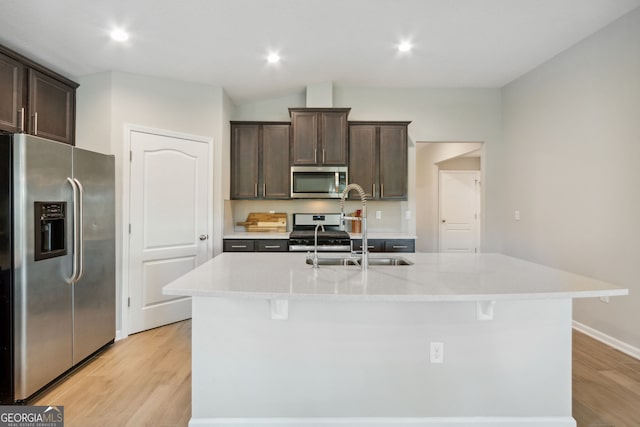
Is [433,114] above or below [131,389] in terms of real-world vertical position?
above

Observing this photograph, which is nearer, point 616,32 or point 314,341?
point 314,341

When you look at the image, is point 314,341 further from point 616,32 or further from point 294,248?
point 616,32

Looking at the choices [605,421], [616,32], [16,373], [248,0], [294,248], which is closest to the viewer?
[605,421]

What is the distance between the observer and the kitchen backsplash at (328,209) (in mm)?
4496

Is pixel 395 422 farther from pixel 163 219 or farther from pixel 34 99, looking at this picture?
pixel 34 99

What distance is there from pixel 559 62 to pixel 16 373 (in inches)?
200

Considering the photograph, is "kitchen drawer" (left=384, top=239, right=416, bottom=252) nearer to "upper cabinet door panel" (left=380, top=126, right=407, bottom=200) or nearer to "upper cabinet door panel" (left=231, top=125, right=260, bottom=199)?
"upper cabinet door panel" (left=380, top=126, right=407, bottom=200)

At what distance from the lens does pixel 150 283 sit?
11.0ft

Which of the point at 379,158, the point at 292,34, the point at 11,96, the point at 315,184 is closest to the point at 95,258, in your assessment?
the point at 11,96

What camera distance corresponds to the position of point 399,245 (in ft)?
13.0

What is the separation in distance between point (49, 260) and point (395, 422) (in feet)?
7.68

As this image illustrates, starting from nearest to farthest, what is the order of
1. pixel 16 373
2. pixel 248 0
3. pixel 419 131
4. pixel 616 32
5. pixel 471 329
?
pixel 471 329 → pixel 16 373 → pixel 248 0 → pixel 616 32 → pixel 419 131

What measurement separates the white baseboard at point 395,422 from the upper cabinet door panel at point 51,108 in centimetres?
272

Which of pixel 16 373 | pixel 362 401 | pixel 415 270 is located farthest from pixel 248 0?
pixel 16 373
